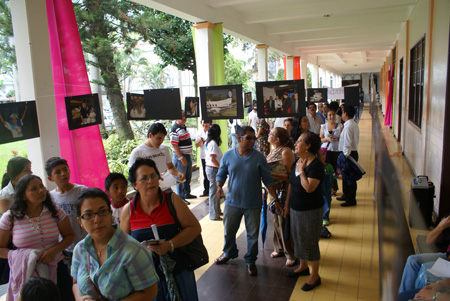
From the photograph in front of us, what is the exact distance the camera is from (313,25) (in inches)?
417

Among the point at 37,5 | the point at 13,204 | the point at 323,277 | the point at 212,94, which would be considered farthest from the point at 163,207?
the point at 212,94

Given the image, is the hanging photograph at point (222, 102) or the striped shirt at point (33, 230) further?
the hanging photograph at point (222, 102)

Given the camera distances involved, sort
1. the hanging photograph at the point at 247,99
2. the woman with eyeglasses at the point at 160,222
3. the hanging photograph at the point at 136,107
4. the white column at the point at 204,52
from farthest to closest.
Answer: the hanging photograph at the point at 247,99, the white column at the point at 204,52, the hanging photograph at the point at 136,107, the woman with eyeglasses at the point at 160,222

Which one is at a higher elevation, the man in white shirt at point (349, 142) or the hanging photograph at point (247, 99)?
the hanging photograph at point (247, 99)

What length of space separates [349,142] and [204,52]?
3.34m

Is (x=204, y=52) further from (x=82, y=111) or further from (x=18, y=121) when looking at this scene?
(x=18, y=121)

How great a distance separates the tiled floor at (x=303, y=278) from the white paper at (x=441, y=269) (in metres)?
0.42

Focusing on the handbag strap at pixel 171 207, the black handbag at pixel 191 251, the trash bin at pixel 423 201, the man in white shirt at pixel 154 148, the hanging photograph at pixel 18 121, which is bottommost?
the trash bin at pixel 423 201

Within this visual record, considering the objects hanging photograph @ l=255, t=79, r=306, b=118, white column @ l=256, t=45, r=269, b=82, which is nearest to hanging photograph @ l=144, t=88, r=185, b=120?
hanging photograph @ l=255, t=79, r=306, b=118

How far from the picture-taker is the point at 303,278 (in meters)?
3.82

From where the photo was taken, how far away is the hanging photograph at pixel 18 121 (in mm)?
2979

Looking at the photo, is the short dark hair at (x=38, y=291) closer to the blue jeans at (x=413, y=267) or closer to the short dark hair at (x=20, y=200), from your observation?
the short dark hair at (x=20, y=200)

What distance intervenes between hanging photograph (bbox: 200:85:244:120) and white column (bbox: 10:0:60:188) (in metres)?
2.49

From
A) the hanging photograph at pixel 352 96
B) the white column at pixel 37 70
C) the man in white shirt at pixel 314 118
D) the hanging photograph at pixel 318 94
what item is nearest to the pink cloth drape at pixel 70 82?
the white column at pixel 37 70
